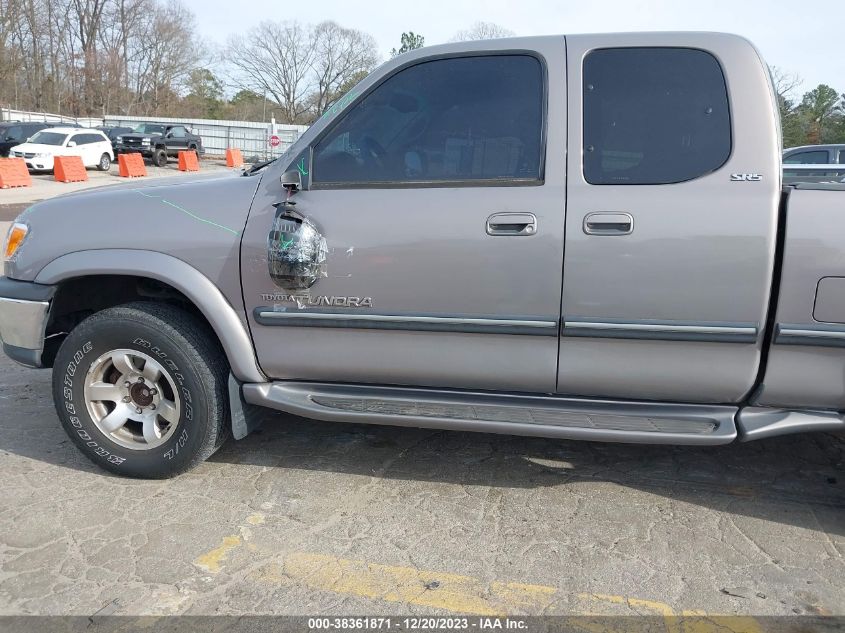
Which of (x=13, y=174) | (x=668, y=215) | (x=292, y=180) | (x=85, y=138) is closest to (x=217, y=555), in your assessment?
(x=292, y=180)

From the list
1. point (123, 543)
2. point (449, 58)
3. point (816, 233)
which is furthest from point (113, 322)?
point (816, 233)

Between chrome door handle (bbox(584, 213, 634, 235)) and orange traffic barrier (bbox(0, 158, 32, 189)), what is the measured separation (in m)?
20.1

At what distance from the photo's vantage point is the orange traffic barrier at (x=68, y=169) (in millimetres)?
20906

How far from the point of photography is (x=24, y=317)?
10.5 ft

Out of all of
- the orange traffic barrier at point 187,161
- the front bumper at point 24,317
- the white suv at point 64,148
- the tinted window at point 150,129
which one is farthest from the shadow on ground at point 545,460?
the tinted window at point 150,129

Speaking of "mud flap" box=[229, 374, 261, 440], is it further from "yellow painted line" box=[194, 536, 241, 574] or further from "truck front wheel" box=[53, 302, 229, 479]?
"yellow painted line" box=[194, 536, 241, 574]

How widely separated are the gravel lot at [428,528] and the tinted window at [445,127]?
4.91ft

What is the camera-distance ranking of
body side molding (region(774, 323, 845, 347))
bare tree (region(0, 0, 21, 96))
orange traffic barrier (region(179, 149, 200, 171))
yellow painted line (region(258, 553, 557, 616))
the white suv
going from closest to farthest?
yellow painted line (region(258, 553, 557, 616)) < body side molding (region(774, 323, 845, 347)) < the white suv < orange traffic barrier (region(179, 149, 200, 171)) < bare tree (region(0, 0, 21, 96))

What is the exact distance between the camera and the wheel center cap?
3.21 meters

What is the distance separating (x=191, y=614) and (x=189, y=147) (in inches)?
1205

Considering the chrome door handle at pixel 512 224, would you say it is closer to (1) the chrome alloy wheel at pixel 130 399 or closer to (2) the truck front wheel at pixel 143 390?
(2) the truck front wheel at pixel 143 390

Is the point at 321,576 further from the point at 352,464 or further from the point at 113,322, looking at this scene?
the point at 113,322

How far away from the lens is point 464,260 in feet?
9.11

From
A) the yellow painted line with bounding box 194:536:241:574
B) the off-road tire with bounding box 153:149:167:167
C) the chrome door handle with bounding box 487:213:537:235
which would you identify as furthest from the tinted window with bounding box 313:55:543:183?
the off-road tire with bounding box 153:149:167:167
